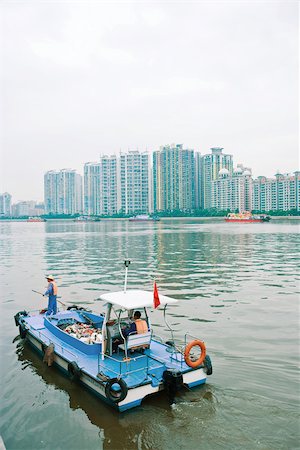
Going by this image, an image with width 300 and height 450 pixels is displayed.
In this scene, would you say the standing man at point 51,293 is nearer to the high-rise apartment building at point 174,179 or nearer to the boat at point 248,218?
the boat at point 248,218

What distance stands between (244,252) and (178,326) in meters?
24.1

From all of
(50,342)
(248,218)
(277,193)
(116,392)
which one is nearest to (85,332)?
(50,342)

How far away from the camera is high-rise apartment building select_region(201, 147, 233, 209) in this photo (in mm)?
192025

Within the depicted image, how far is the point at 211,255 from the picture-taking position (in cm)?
3462

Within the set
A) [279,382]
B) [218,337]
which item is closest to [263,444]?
[279,382]

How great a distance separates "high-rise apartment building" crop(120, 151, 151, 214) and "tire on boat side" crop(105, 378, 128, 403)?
180 meters

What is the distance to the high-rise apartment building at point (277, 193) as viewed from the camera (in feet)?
516

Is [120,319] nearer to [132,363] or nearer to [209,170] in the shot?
[132,363]

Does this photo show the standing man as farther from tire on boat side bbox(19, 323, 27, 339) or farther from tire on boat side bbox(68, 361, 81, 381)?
tire on boat side bbox(68, 361, 81, 381)

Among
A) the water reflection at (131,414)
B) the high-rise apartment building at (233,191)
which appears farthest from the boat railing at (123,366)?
the high-rise apartment building at (233,191)

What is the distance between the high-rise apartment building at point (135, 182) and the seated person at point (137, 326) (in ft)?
587

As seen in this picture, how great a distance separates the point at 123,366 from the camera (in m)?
8.98

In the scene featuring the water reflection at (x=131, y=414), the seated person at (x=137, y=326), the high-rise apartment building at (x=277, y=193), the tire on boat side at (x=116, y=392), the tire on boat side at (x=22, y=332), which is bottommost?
the water reflection at (x=131, y=414)

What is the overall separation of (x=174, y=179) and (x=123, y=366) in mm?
179143
